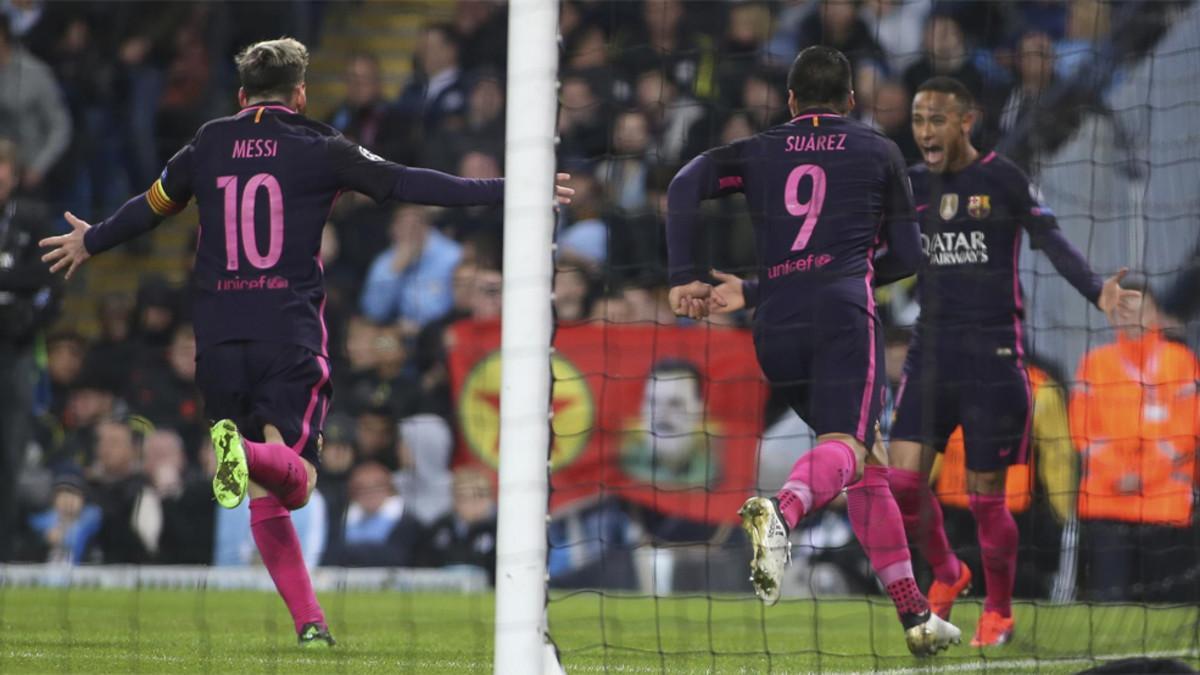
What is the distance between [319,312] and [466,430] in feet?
15.0

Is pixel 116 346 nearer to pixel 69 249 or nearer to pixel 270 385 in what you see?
pixel 69 249

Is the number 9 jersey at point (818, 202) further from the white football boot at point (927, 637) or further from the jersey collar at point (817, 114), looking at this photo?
the white football boot at point (927, 637)

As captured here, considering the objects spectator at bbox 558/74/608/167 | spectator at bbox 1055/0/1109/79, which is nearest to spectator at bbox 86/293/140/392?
spectator at bbox 558/74/608/167

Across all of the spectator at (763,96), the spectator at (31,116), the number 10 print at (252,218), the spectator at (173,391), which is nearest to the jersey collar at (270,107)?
the number 10 print at (252,218)

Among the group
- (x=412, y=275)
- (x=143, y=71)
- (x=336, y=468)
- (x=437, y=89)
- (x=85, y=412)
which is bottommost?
(x=336, y=468)

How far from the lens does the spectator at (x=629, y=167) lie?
12.0 m

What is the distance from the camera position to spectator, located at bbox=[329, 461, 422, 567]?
10.7 metres

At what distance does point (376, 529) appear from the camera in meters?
10.7

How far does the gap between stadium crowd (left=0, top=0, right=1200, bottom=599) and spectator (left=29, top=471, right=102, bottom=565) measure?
0.05 feet

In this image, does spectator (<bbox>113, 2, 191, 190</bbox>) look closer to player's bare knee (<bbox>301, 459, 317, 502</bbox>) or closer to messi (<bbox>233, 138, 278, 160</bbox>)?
messi (<bbox>233, 138, 278, 160</bbox>)

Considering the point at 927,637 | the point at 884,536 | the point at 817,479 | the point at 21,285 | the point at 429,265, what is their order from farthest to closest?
1. the point at 429,265
2. the point at 21,285
3. the point at 884,536
4. the point at 927,637
5. the point at 817,479

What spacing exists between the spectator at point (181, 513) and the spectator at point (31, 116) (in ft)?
11.1

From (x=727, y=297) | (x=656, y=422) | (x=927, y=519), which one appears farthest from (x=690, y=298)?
(x=656, y=422)

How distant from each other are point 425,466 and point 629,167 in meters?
2.67
